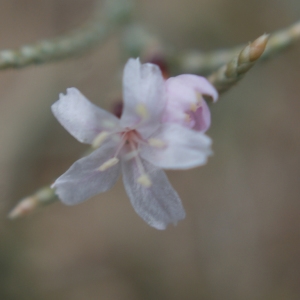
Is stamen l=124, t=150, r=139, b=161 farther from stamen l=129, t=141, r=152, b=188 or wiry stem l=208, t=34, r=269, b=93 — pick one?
wiry stem l=208, t=34, r=269, b=93

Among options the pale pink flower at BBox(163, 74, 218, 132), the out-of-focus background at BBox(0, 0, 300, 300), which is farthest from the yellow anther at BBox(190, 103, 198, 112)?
the out-of-focus background at BBox(0, 0, 300, 300)

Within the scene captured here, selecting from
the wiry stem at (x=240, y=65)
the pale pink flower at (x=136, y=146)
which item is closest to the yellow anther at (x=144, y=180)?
the pale pink flower at (x=136, y=146)

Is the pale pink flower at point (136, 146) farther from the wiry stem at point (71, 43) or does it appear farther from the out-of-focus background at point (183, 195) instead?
the out-of-focus background at point (183, 195)

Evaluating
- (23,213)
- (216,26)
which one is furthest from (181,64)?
(216,26)

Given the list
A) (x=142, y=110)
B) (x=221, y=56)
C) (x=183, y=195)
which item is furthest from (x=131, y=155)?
(x=183, y=195)

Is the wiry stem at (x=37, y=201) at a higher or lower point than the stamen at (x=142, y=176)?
higher

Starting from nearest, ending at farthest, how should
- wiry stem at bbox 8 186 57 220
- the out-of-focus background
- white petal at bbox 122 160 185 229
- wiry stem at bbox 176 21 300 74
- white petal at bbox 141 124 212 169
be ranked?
white petal at bbox 141 124 212 169, white petal at bbox 122 160 185 229, wiry stem at bbox 8 186 57 220, wiry stem at bbox 176 21 300 74, the out-of-focus background

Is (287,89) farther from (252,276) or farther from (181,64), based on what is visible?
(181,64)
